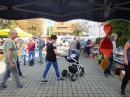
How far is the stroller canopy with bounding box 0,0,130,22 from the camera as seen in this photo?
3971 mm

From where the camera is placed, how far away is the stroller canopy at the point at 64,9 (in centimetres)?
397

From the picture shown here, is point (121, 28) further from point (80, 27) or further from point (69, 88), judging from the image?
point (80, 27)

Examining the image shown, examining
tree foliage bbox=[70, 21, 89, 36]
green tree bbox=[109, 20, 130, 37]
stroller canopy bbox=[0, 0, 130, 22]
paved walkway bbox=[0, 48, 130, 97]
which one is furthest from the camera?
tree foliage bbox=[70, 21, 89, 36]

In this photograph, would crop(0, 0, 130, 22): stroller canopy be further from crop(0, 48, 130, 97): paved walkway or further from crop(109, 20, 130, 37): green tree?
crop(109, 20, 130, 37): green tree

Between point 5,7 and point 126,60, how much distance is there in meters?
3.33

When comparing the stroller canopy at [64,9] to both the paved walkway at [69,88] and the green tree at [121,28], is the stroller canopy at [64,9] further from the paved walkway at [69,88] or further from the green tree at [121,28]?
the green tree at [121,28]

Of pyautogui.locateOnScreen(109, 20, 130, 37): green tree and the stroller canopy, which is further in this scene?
pyautogui.locateOnScreen(109, 20, 130, 37): green tree

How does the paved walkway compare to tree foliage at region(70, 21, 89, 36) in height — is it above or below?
below

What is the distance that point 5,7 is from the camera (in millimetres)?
3965

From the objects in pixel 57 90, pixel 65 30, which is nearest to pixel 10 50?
pixel 57 90

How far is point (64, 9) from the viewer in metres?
4.37

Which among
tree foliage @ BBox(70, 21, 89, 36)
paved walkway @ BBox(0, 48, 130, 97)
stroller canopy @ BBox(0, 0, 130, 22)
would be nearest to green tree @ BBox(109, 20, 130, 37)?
paved walkway @ BBox(0, 48, 130, 97)

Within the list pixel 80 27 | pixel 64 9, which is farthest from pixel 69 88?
pixel 80 27

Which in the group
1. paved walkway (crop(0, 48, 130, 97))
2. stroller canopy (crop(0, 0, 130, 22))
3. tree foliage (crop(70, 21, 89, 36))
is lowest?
paved walkway (crop(0, 48, 130, 97))
